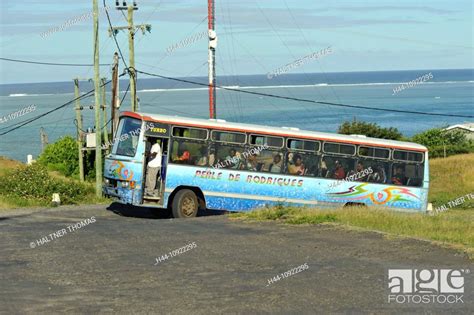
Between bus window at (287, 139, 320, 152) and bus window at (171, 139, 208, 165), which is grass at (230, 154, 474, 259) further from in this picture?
bus window at (287, 139, 320, 152)

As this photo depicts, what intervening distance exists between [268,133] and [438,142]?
45033 millimetres

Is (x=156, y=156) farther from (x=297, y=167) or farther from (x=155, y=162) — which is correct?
(x=297, y=167)

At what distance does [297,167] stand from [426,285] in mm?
12439

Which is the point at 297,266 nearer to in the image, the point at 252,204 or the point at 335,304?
the point at 335,304

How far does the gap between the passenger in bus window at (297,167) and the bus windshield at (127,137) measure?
15.4 ft

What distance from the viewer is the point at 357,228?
753 inches

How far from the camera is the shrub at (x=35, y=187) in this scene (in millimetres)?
29578

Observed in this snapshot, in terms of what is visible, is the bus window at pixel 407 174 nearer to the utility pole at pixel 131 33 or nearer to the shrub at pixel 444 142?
the utility pole at pixel 131 33

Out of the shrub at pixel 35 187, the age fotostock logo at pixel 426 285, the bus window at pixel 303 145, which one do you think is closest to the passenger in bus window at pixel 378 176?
the bus window at pixel 303 145

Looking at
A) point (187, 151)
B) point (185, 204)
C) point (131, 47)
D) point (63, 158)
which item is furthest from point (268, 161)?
point (63, 158)

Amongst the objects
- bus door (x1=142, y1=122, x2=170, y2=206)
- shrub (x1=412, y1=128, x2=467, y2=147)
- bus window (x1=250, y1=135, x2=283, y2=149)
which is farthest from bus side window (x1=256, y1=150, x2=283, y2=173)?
shrub (x1=412, y1=128, x2=467, y2=147)

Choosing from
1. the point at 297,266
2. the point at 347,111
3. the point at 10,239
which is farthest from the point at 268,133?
the point at 347,111

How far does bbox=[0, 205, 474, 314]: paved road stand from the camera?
11.4 metres

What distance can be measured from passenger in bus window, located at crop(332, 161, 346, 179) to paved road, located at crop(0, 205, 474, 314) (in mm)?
5254
